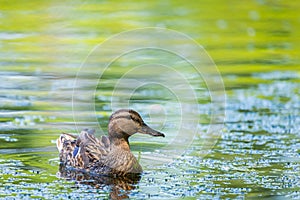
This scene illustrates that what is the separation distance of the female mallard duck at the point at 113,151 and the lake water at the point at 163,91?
10.2 inches

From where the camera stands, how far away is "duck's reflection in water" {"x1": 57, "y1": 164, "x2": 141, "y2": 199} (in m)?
8.66

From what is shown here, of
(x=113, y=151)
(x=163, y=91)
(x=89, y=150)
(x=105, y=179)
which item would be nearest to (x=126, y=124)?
(x=113, y=151)

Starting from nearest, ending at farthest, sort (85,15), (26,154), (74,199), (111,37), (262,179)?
(74,199) < (262,179) < (26,154) < (111,37) < (85,15)

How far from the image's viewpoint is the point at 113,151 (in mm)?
9617

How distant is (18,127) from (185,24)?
9.82 metres

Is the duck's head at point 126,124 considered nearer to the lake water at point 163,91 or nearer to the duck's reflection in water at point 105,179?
the lake water at point 163,91

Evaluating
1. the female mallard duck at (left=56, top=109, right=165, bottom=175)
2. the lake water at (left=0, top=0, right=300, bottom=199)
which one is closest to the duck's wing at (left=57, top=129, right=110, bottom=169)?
the female mallard duck at (left=56, top=109, right=165, bottom=175)

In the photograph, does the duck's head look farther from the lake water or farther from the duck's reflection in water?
the duck's reflection in water

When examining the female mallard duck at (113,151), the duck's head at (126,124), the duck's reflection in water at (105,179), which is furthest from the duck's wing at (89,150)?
the duck's head at (126,124)

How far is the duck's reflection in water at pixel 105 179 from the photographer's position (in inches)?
341

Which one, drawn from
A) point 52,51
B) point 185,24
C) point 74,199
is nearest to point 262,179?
point 74,199

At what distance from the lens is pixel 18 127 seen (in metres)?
11.1

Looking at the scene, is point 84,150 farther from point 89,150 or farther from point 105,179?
point 105,179

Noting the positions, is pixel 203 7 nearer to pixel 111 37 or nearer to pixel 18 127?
pixel 111 37
